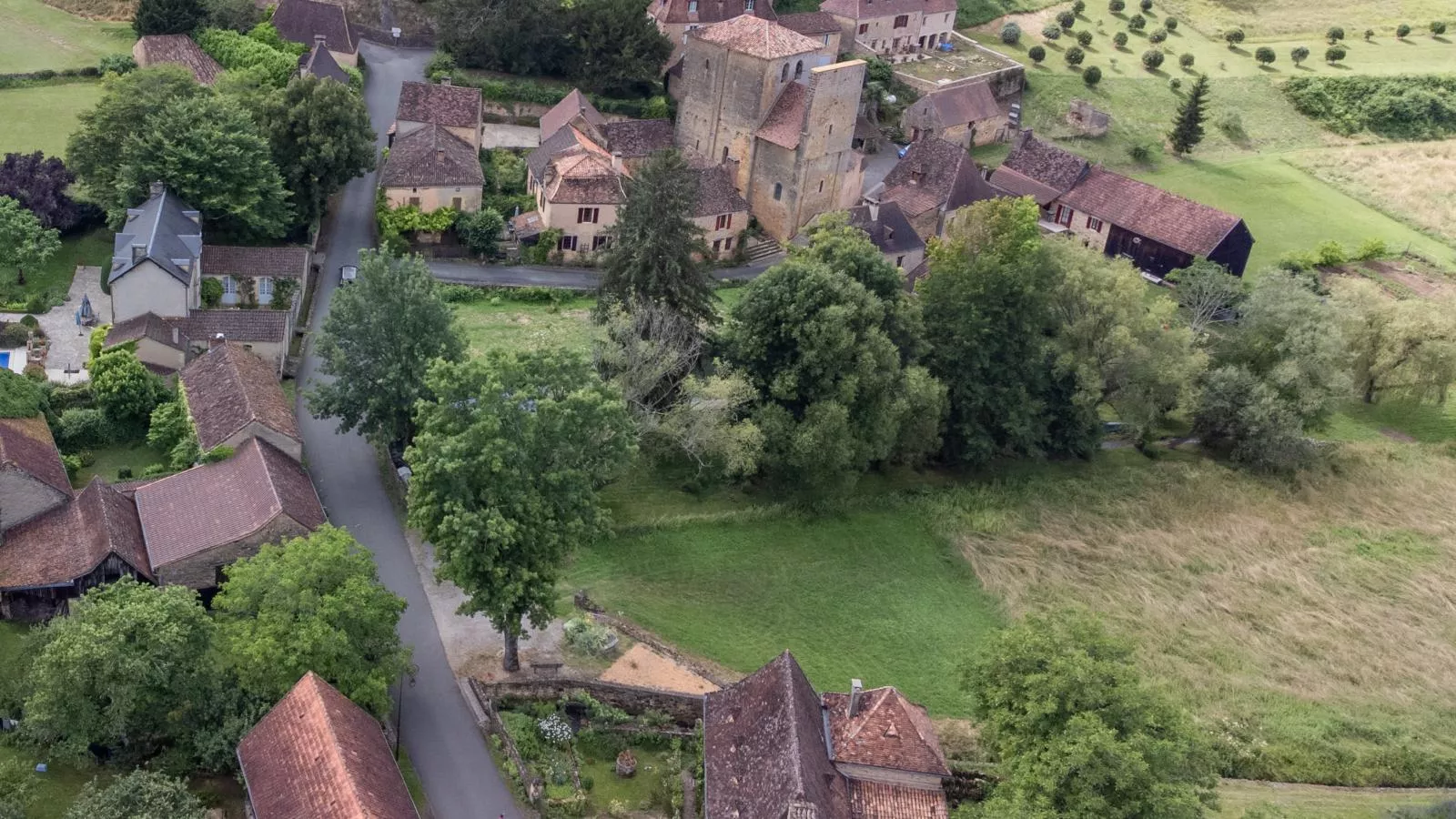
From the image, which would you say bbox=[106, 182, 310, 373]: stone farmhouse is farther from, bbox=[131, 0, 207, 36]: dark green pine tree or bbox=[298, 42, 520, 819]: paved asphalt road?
bbox=[131, 0, 207, 36]: dark green pine tree

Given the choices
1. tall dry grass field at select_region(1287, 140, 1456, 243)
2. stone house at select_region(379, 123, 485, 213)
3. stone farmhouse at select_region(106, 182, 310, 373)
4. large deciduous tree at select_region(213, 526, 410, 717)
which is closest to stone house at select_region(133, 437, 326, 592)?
large deciduous tree at select_region(213, 526, 410, 717)

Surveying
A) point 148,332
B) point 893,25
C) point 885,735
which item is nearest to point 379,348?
point 148,332

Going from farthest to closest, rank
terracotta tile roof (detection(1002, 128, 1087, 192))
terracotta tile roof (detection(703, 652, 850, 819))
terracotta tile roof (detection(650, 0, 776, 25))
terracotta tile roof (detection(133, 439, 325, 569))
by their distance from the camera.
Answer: terracotta tile roof (detection(650, 0, 776, 25)), terracotta tile roof (detection(1002, 128, 1087, 192)), terracotta tile roof (detection(133, 439, 325, 569)), terracotta tile roof (detection(703, 652, 850, 819))

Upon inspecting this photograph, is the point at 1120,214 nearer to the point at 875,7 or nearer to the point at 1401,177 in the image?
the point at 875,7

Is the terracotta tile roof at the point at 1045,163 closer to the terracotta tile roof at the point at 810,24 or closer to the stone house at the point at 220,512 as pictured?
the terracotta tile roof at the point at 810,24

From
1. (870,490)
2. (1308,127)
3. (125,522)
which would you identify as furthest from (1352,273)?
(125,522)

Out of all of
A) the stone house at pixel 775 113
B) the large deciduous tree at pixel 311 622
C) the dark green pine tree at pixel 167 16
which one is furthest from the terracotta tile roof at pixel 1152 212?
the large deciduous tree at pixel 311 622

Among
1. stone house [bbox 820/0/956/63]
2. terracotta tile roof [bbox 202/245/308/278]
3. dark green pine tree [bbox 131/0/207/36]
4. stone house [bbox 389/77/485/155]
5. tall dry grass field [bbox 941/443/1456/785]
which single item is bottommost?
tall dry grass field [bbox 941/443/1456/785]
